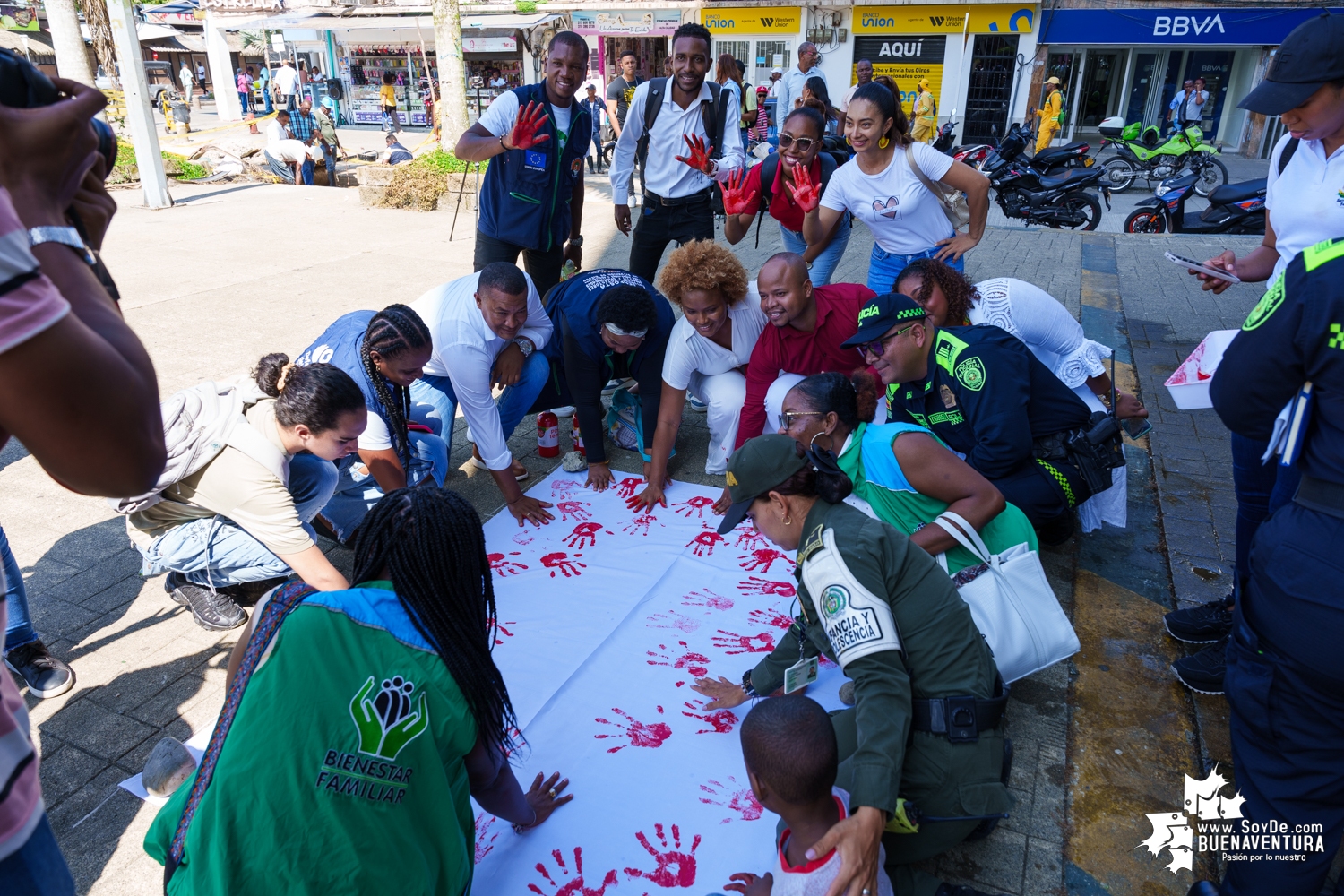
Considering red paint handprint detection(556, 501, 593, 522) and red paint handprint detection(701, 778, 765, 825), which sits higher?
red paint handprint detection(556, 501, 593, 522)

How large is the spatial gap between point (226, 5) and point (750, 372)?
2978cm

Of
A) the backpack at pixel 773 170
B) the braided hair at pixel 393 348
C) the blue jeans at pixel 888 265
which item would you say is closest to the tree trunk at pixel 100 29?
the backpack at pixel 773 170

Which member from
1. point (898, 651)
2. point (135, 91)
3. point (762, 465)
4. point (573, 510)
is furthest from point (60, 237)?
point (135, 91)

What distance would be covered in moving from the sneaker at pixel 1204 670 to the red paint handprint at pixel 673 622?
1420 millimetres

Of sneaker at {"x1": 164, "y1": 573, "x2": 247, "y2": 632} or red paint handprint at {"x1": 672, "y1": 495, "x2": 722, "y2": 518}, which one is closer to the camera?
sneaker at {"x1": 164, "y1": 573, "x2": 247, "y2": 632}

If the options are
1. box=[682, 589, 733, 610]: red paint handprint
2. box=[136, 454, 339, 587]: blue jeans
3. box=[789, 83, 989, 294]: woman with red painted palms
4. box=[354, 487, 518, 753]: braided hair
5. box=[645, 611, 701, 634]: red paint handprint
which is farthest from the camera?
box=[789, 83, 989, 294]: woman with red painted palms

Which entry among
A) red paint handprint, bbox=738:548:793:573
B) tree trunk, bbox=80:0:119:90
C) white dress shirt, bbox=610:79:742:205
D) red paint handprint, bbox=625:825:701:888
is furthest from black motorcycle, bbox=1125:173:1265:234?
tree trunk, bbox=80:0:119:90

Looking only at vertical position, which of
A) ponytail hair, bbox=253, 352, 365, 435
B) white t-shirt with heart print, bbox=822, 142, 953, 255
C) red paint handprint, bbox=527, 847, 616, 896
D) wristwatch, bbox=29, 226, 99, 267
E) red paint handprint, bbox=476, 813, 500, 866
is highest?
wristwatch, bbox=29, 226, 99, 267

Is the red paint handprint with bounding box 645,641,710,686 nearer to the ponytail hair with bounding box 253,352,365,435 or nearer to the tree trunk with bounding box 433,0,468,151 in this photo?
the ponytail hair with bounding box 253,352,365,435

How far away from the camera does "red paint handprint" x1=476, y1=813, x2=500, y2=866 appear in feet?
6.18

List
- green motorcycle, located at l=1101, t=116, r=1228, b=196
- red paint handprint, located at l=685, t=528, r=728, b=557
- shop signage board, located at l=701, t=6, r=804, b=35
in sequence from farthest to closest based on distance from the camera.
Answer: shop signage board, located at l=701, t=6, r=804, b=35
green motorcycle, located at l=1101, t=116, r=1228, b=196
red paint handprint, located at l=685, t=528, r=728, b=557

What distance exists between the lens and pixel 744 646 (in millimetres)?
2588

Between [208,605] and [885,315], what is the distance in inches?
93.5

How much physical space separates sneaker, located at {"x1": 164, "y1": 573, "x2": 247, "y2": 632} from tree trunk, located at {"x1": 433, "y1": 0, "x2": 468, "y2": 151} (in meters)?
7.82
